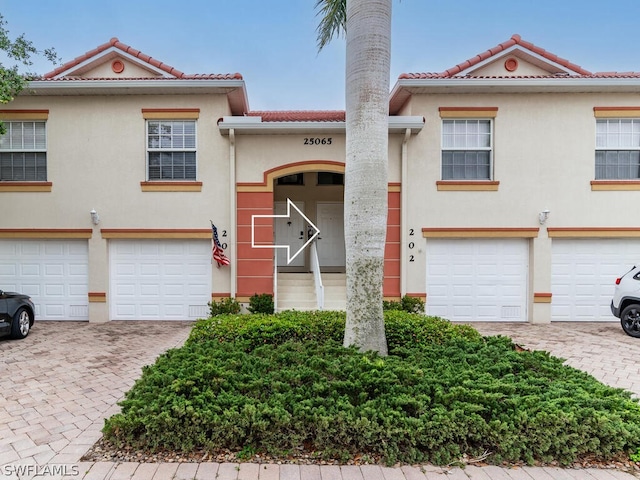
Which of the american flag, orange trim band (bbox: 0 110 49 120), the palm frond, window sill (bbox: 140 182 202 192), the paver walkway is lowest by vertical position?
the paver walkway

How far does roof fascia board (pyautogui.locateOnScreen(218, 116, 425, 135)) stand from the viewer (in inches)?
340

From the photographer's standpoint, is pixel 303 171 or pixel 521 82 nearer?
pixel 521 82

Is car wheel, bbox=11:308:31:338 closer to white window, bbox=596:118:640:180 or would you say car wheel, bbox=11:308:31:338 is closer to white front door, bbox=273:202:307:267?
white front door, bbox=273:202:307:267

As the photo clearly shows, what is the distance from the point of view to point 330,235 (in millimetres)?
11711

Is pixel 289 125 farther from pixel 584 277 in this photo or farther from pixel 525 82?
pixel 584 277

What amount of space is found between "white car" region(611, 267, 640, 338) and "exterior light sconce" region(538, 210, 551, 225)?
2.04m

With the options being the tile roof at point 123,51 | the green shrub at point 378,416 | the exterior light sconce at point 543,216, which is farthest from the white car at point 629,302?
the tile roof at point 123,51

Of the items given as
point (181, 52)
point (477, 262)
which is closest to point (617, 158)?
point (477, 262)

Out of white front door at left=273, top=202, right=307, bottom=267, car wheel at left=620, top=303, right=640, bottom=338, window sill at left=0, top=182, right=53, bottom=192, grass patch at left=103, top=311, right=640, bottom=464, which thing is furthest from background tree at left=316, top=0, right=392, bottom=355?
window sill at left=0, top=182, right=53, bottom=192

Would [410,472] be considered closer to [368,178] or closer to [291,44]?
[368,178]

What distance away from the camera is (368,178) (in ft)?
14.5

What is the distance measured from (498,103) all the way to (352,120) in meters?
6.39

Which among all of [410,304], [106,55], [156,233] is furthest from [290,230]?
[106,55]

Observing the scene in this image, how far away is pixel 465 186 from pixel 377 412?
7.33 meters
